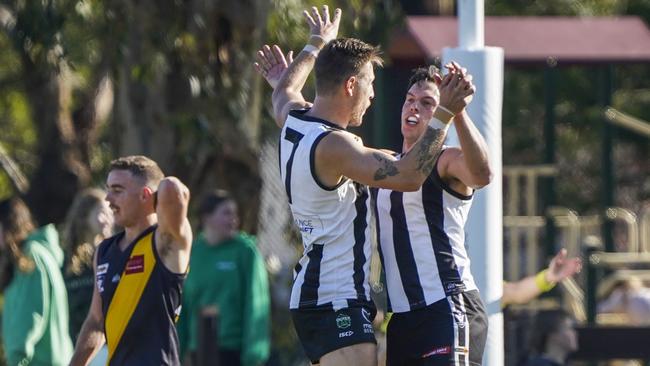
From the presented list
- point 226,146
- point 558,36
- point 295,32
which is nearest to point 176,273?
point 226,146

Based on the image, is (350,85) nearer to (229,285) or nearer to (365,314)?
(365,314)

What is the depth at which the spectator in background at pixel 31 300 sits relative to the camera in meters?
9.82

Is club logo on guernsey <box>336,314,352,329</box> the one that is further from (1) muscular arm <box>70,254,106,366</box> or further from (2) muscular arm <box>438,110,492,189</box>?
(1) muscular arm <box>70,254,106,366</box>

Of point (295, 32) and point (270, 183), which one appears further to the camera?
point (270, 183)

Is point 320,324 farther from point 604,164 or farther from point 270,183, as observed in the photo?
point 270,183

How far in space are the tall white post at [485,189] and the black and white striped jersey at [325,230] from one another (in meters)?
1.41

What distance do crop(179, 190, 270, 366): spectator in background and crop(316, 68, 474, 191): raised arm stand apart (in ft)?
15.6

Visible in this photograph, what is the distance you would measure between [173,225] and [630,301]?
25.6ft

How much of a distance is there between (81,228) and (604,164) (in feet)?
20.0

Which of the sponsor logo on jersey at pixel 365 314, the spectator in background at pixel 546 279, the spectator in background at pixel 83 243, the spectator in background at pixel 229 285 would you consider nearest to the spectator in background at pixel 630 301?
the spectator in background at pixel 229 285

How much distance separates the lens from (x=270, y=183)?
19406 millimetres

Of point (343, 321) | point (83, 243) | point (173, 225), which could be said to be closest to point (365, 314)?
point (343, 321)

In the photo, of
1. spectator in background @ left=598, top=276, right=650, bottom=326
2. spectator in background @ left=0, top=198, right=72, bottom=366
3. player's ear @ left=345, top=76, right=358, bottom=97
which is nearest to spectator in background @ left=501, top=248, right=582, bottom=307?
player's ear @ left=345, top=76, right=358, bottom=97

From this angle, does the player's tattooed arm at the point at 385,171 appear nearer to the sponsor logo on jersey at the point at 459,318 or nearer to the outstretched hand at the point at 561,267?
the sponsor logo on jersey at the point at 459,318
